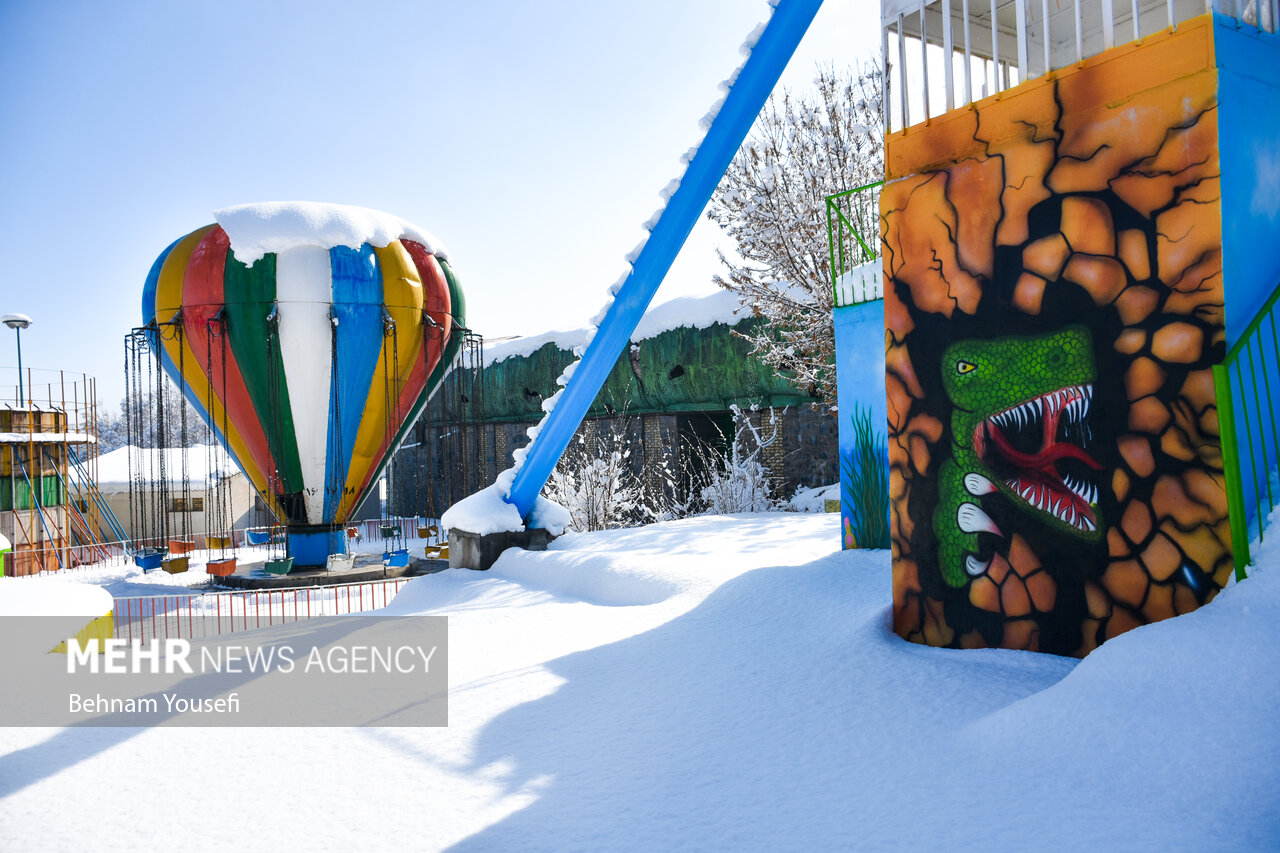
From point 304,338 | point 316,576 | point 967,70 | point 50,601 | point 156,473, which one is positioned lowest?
point 316,576

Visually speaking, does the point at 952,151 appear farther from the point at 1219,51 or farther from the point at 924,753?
the point at 924,753

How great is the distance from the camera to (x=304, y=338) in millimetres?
11781

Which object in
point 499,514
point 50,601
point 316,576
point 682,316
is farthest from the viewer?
point 682,316

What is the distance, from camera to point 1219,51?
3648 mm

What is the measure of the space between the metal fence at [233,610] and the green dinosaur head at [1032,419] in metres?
6.76

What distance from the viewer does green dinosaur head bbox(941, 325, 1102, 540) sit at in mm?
4098

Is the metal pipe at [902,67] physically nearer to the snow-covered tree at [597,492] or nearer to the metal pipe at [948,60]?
the metal pipe at [948,60]

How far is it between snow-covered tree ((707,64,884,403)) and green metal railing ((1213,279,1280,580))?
33.2 ft

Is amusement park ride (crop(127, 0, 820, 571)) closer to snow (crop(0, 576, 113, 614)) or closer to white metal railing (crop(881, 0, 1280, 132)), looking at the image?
snow (crop(0, 576, 113, 614))

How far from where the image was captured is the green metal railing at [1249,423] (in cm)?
348

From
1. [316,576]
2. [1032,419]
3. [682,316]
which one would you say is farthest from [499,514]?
[682,316]

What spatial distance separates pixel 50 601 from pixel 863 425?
7.56 metres

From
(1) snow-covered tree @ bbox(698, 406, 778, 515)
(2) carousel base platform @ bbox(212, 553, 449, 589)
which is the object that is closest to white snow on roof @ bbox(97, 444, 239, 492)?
(2) carousel base platform @ bbox(212, 553, 449, 589)

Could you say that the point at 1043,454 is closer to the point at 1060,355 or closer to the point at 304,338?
the point at 1060,355
